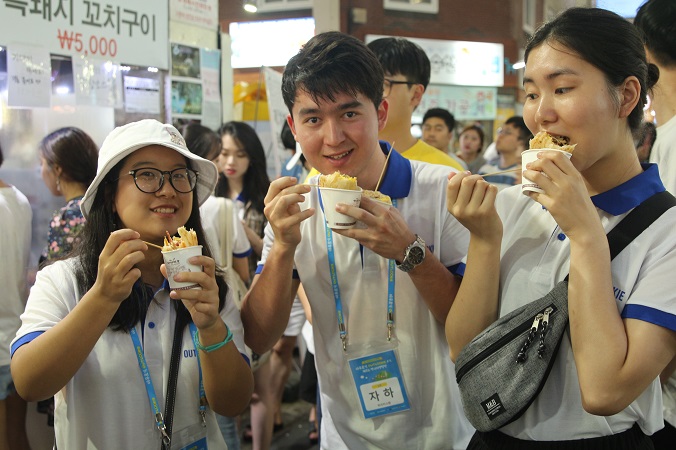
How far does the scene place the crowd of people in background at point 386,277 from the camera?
148 cm

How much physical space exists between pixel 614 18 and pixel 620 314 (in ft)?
2.61

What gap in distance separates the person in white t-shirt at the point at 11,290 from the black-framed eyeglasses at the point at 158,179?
196cm

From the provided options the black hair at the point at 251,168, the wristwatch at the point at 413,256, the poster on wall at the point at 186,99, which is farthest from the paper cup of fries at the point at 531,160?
the poster on wall at the point at 186,99

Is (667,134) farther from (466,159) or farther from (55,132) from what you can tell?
(466,159)

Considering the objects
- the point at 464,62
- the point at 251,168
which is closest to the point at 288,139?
the point at 251,168

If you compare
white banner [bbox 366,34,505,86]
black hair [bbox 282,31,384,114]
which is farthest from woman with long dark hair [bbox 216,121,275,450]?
white banner [bbox 366,34,505,86]

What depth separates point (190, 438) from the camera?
2018mm

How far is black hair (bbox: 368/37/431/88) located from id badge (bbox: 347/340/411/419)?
1.98 meters

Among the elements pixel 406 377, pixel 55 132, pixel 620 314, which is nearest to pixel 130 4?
pixel 55 132

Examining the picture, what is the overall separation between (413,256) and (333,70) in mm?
684

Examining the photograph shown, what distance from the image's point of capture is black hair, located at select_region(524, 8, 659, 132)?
1571 millimetres

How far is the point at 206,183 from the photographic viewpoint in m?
2.33

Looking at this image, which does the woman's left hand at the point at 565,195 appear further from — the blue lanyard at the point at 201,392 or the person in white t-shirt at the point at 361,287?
the blue lanyard at the point at 201,392

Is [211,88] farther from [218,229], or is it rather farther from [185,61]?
[218,229]
